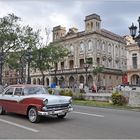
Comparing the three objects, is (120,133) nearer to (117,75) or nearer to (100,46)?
(100,46)

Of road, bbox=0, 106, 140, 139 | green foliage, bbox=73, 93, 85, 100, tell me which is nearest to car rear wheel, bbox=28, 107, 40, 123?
road, bbox=0, 106, 140, 139

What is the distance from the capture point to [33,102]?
11305 millimetres

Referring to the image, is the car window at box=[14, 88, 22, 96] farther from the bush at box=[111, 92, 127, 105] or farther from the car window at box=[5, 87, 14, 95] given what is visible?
the bush at box=[111, 92, 127, 105]

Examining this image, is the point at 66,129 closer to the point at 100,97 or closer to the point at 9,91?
the point at 9,91

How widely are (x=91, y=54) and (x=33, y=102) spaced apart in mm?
50212

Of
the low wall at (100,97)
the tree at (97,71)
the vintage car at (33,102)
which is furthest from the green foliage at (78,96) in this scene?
the tree at (97,71)

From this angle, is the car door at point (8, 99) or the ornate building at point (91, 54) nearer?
the car door at point (8, 99)

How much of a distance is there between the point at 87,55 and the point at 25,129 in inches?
2079

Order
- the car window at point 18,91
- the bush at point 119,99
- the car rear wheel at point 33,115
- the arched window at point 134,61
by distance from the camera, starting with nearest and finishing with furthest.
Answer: the car rear wheel at point 33,115
the car window at point 18,91
the bush at point 119,99
the arched window at point 134,61

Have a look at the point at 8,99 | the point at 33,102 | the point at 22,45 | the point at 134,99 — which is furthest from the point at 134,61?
the point at 33,102

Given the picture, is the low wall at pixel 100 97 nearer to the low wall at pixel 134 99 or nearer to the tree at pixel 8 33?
the low wall at pixel 134 99

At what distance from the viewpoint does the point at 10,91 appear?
515 inches

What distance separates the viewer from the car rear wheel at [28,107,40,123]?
11.1 meters

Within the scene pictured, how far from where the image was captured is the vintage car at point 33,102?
432 inches
